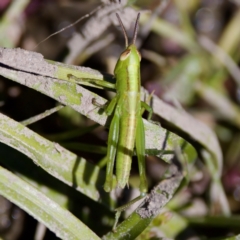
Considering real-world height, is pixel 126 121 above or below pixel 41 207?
above

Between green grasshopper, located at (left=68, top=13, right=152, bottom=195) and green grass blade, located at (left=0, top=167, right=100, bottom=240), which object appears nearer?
green grass blade, located at (left=0, top=167, right=100, bottom=240)

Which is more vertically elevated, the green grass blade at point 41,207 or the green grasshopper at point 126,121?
the green grasshopper at point 126,121

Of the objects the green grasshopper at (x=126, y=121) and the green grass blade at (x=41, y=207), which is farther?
the green grasshopper at (x=126, y=121)

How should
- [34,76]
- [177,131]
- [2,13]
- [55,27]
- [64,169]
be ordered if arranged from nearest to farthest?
[34,76] → [64,169] → [177,131] → [2,13] → [55,27]

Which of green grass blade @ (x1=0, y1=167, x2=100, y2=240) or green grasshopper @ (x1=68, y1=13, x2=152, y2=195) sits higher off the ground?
green grasshopper @ (x1=68, y1=13, x2=152, y2=195)

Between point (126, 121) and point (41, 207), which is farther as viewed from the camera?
point (126, 121)

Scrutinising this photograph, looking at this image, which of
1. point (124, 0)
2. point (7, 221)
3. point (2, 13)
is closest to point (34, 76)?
point (124, 0)

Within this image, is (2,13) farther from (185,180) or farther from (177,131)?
(185,180)

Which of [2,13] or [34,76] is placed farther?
[2,13]
